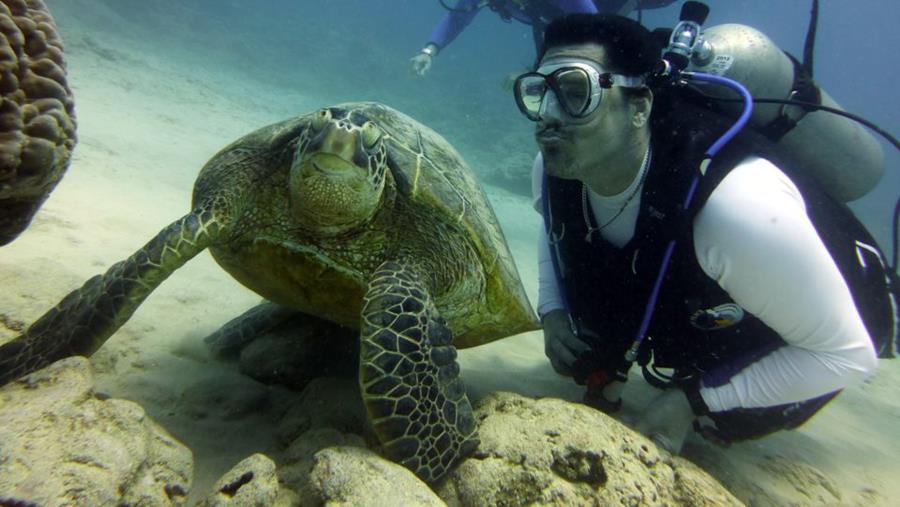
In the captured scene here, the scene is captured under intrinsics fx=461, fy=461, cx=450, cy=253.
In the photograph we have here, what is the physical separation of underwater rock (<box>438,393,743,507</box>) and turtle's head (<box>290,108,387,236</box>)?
1.28m

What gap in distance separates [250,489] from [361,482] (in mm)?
359

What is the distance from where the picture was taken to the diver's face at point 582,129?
2436 mm

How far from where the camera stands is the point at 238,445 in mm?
2232

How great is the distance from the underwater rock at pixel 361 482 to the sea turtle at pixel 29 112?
1637mm

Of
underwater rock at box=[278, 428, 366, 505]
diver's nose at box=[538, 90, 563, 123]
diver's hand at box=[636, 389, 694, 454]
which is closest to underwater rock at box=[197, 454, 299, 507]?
underwater rock at box=[278, 428, 366, 505]

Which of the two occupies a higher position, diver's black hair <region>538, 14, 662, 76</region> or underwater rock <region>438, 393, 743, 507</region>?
diver's black hair <region>538, 14, 662, 76</region>

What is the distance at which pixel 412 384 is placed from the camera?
1.96 m

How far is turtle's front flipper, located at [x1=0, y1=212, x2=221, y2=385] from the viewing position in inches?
80.2

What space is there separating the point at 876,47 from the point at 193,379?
133 m

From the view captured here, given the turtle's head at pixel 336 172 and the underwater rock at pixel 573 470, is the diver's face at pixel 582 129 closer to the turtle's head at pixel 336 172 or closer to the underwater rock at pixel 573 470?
the turtle's head at pixel 336 172

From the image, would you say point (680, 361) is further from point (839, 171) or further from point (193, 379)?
point (193, 379)

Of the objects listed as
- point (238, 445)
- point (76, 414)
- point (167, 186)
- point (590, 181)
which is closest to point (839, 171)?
point (590, 181)

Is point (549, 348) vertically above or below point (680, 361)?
below

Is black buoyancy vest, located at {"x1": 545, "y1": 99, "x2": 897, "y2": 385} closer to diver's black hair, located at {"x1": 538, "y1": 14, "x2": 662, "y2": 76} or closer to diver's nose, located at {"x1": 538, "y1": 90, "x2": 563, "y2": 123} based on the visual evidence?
diver's black hair, located at {"x1": 538, "y1": 14, "x2": 662, "y2": 76}
